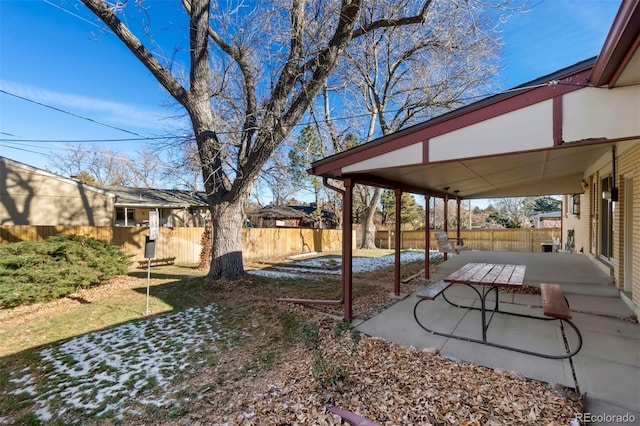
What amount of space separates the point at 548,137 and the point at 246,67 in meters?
6.96

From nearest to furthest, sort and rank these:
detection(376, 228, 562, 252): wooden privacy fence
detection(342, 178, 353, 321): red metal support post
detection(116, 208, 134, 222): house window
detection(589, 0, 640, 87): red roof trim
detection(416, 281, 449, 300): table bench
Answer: detection(589, 0, 640, 87): red roof trim → detection(416, 281, 449, 300): table bench → detection(342, 178, 353, 321): red metal support post → detection(376, 228, 562, 252): wooden privacy fence → detection(116, 208, 134, 222): house window

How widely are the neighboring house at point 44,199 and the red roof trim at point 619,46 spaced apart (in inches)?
663

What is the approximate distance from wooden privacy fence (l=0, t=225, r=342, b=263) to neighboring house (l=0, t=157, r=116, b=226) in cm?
461

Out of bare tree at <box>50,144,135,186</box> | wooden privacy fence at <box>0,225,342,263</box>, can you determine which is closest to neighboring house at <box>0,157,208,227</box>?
wooden privacy fence at <box>0,225,342,263</box>

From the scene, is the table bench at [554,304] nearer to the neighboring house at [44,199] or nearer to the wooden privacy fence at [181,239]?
the wooden privacy fence at [181,239]

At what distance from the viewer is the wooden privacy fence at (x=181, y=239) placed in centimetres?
861

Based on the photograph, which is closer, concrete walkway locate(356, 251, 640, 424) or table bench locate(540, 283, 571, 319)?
concrete walkway locate(356, 251, 640, 424)

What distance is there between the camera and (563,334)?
3.60 meters

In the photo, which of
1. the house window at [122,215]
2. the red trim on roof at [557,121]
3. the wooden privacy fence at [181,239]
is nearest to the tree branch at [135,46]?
the wooden privacy fence at [181,239]

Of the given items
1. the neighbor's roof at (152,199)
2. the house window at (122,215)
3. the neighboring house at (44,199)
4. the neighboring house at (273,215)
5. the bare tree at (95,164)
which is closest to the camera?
the neighboring house at (44,199)

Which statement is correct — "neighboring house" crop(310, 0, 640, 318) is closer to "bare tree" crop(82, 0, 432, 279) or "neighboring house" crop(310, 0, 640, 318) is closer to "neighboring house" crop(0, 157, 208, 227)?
"bare tree" crop(82, 0, 432, 279)

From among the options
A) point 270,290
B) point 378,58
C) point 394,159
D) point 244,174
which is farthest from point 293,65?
point 378,58

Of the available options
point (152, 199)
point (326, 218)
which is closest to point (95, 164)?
point (152, 199)

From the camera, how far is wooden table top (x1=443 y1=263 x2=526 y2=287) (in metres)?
3.77
